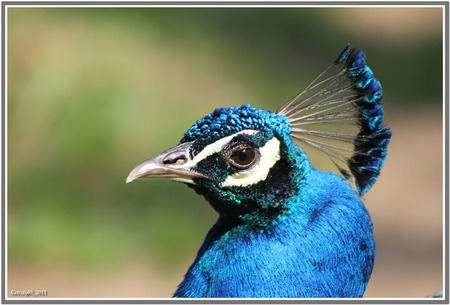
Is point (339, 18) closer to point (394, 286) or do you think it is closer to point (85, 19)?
point (85, 19)

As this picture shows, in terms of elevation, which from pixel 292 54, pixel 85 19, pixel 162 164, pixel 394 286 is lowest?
pixel 394 286

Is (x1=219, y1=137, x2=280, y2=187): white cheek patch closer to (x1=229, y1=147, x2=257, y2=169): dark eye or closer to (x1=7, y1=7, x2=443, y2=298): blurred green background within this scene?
(x1=229, y1=147, x2=257, y2=169): dark eye

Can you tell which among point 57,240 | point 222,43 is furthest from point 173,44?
point 57,240

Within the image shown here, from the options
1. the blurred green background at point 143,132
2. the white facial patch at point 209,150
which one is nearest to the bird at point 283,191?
the white facial patch at point 209,150

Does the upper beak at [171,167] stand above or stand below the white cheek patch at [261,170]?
above

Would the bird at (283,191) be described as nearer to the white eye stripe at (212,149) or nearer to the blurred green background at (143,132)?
the white eye stripe at (212,149)

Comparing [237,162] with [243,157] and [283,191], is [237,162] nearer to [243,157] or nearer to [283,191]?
[243,157]

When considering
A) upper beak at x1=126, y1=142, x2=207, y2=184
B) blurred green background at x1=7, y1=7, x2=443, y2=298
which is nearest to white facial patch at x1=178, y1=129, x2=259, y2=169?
upper beak at x1=126, y1=142, x2=207, y2=184
